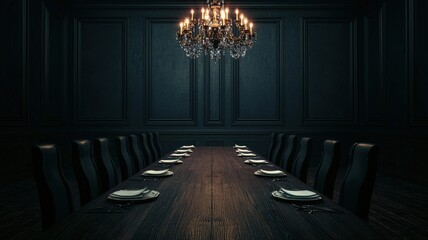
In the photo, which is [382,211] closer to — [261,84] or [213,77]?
[261,84]

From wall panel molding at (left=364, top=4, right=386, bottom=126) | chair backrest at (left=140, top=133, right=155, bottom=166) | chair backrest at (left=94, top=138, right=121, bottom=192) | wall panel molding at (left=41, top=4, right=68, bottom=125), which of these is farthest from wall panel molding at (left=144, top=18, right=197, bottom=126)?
chair backrest at (left=94, top=138, right=121, bottom=192)

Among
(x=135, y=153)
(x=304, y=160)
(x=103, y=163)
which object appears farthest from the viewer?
(x=135, y=153)

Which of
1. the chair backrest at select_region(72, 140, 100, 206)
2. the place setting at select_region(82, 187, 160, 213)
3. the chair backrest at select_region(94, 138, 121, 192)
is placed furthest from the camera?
the chair backrest at select_region(94, 138, 121, 192)

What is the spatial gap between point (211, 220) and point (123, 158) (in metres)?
1.99

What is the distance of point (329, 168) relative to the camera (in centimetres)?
230

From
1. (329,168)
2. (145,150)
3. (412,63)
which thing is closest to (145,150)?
(145,150)

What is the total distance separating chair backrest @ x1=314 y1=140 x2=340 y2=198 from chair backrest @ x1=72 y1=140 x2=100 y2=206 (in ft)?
4.47

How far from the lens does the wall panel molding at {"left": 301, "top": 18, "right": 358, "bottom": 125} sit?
725cm

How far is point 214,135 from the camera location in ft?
23.6

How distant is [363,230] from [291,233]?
22 cm

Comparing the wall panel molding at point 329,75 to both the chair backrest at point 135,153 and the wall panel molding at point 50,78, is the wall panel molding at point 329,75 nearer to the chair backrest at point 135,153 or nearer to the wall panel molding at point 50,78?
the chair backrest at point 135,153

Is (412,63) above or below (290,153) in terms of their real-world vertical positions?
above

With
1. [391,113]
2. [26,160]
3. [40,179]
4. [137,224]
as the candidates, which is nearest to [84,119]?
[26,160]

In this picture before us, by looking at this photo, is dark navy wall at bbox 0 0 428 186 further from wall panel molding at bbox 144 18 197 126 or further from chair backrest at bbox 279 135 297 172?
chair backrest at bbox 279 135 297 172
